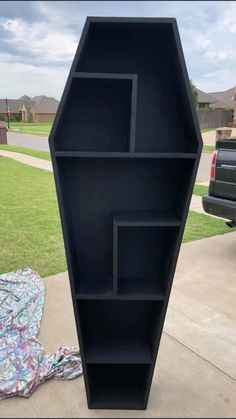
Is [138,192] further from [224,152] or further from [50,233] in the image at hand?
[50,233]

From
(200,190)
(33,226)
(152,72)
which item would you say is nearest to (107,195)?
(152,72)

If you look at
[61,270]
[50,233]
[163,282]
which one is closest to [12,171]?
[50,233]

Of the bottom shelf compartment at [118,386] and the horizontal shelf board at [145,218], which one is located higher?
the horizontal shelf board at [145,218]

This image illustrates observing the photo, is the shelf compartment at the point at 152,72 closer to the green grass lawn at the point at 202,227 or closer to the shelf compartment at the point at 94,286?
the shelf compartment at the point at 94,286

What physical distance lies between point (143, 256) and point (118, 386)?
0.76m

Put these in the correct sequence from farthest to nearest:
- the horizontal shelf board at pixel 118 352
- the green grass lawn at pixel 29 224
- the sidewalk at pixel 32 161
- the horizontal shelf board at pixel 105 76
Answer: the sidewalk at pixel 32 161
the green grass lawn at pixel 29 224
the horizontal shelf board at pixel 118 352
the horizontal shelf board at pixel 105 76

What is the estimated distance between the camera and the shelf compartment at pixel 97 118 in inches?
53.1

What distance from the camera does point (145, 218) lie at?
142cm

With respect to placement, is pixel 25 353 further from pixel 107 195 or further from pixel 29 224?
pixel 29 224

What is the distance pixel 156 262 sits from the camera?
1.65 m

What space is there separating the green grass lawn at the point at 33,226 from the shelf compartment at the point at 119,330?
1.52 meters

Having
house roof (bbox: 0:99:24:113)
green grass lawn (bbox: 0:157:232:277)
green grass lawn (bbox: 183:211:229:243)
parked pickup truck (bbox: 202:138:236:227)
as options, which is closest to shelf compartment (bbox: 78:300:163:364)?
green grass lawn (bbox: 0:157:232:277)

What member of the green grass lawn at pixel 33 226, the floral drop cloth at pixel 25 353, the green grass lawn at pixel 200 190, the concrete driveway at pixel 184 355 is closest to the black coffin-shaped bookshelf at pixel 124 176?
the concrete driveway at pixel 184 355

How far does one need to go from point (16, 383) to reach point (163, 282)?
37.6 inches
